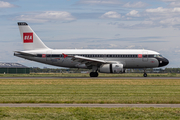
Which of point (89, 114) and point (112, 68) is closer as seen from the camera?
point (89, 114)

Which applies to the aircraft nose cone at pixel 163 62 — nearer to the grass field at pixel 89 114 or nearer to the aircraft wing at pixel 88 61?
the aircraft wing at pixel 88 61

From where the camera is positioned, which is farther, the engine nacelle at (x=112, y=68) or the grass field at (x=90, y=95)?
the engine nacelle at (x=112, y=68)

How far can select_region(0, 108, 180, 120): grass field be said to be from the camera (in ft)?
37.7

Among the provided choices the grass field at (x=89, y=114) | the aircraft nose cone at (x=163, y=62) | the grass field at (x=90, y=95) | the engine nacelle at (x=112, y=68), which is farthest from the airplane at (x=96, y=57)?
the grass field at (x=89, y=114)

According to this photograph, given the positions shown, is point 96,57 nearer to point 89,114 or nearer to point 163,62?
point 163,62

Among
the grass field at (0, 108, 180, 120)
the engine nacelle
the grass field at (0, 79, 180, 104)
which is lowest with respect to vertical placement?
the grass field at (0, 108, 180, 120)

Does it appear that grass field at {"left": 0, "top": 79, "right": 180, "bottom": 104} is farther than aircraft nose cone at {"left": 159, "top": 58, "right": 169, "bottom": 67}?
No

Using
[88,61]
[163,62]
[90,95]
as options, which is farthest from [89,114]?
[163,62]

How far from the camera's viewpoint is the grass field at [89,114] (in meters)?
11.5

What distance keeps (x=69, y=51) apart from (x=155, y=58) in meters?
14.0

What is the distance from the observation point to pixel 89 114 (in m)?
12.2

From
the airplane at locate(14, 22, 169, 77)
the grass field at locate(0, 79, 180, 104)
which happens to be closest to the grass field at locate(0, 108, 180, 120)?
the grass field at locate(0, 79, 180, 104)

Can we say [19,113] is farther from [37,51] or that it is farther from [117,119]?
[37,51]

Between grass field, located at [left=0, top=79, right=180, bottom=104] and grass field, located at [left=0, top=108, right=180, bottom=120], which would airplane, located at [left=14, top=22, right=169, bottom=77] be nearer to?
grass field, located at [left=0, top=79, right=180, bottom=104]
